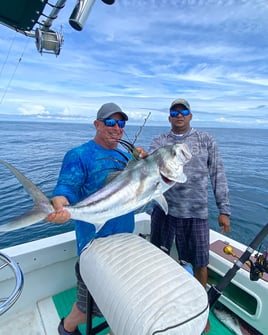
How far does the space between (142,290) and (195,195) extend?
1.47 metres

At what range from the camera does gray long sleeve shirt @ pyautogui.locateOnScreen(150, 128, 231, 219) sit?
264 centimetres

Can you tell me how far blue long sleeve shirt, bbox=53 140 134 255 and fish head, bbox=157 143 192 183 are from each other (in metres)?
0.38

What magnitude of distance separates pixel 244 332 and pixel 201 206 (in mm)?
1350

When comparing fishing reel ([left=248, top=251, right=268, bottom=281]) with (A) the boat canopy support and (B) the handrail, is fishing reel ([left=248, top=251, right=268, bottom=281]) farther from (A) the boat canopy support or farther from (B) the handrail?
(A) the boat canopy support

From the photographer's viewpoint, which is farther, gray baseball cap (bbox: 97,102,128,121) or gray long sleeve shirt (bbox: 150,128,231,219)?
gray long sleeve shirt (bbox: 150,128,231,219)

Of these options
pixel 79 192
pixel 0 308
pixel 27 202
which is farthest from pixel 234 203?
pixel 0 308

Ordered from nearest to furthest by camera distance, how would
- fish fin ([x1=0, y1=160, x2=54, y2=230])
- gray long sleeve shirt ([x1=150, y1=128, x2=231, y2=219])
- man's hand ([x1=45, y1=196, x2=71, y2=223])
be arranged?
1. fish fin ([x1=0, y1=160, x2=54, y2=230])
2. man's hand ([x1=45, y1=196, x2=71, y2=223])
3. gray long sleeve shirt ([x1=150, y1=128, x2=231, y2=219])

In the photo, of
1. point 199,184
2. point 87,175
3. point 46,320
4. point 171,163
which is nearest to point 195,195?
point 199,184

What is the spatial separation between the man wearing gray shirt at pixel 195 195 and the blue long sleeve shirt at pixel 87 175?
787mm

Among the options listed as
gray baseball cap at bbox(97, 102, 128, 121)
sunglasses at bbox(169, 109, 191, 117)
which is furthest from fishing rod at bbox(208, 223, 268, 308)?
gray baseball cap at bbox(97, 102, 128, 121)

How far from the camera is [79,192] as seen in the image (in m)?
2.04

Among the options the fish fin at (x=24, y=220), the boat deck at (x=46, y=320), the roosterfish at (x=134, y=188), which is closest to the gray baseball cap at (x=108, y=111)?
the roosterfish at (x=134, y=188)

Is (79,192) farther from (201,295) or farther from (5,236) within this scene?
(5,236)

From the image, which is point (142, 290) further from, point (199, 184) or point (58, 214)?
point (199, 184)
